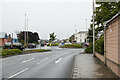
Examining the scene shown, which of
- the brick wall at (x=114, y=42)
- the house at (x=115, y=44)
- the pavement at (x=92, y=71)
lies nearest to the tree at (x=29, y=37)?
the pavement at (x=92, y=71)

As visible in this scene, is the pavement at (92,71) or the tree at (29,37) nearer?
the pavement at (92,71)

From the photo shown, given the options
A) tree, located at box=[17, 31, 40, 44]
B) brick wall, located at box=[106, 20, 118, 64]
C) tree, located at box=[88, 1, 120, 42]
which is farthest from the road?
tree, located at box=[17, 31, 40, 44]

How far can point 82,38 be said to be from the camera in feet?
305

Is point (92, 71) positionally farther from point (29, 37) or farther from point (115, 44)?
point (29, 37)

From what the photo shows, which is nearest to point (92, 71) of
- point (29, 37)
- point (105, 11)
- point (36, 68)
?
point (36, 68)

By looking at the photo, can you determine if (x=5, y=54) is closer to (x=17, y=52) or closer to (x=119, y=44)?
(x=17, y=52)

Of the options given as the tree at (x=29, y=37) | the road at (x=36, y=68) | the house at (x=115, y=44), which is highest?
the tree at (x=29, y=37)

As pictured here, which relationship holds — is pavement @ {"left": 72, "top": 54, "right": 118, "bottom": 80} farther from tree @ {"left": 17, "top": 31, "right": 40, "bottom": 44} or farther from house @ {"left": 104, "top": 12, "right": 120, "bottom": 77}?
tree @ {"left": 17, "top": 31, "right": 40, "bottom": 44}

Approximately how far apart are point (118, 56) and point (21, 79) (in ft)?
16.4

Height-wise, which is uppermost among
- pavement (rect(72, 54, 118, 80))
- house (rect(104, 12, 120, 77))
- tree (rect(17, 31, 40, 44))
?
tree (rect(17, 31, 40, 44))

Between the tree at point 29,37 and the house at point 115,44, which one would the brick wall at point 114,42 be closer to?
the house at point 115,44

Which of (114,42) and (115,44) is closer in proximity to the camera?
(115,44)

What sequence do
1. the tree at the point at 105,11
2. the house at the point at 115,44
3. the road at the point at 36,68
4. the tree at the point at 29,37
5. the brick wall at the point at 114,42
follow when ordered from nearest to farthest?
the house at the point at 115,44 < the brick wall at the point at 114,42 < the road at the point at 36,68 < the tree at the point at 105,11 < the tree at the point at 29,37

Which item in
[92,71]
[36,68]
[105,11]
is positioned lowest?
[36,68]
